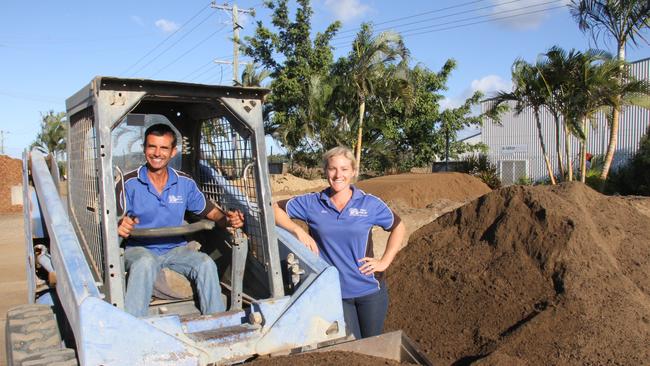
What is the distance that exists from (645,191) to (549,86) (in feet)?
15.2

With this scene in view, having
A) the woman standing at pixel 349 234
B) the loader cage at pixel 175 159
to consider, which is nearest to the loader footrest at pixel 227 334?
the loader cage at pixel 175 159

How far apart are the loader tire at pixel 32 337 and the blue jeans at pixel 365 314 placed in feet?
5.49

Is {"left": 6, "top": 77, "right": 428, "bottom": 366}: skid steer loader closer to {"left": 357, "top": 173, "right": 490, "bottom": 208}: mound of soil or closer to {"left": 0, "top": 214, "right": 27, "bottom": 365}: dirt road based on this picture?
{"left": 0, "top": 214, "right": 27, "bottom": 365}: dirt road

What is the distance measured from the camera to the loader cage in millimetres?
2865

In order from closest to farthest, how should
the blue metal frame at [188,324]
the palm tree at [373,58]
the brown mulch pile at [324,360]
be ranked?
the blue metal frame at [188,324] → the brown mulch pile at [324,360] → the palm tree at [373,58]

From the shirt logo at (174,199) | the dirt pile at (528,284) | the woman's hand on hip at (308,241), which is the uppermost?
the shirt logo at (174,199)

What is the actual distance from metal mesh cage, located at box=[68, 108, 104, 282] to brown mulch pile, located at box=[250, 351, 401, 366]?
1006 mm

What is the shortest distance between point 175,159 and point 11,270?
658cm

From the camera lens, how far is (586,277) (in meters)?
5.49

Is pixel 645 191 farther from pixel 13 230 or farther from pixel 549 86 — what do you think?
pixel 13 230

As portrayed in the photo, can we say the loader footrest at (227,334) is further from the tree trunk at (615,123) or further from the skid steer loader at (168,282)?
the tree trunk at (615,123)

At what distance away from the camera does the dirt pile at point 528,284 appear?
4688mm

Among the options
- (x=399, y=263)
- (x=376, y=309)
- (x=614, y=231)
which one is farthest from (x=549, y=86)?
(x=376, y=309)

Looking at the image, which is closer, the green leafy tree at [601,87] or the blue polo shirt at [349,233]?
the blue polo shirt at [349,233]
